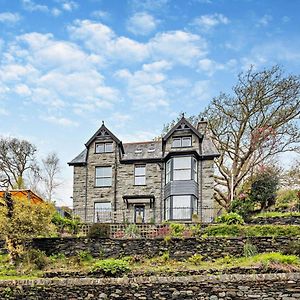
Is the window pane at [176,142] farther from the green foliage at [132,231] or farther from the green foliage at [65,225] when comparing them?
the green foliage at [132,231]

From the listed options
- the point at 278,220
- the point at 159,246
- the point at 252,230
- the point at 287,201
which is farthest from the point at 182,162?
the point at 159,246

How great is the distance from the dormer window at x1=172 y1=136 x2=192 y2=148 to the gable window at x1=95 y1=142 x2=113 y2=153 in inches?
162

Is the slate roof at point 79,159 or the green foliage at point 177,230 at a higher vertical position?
the slate roof at point 79,159

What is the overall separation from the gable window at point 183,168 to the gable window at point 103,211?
4221mm

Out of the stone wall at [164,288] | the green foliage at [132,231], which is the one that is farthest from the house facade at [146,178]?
the stone wall at [164,288]

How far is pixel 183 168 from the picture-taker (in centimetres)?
2667

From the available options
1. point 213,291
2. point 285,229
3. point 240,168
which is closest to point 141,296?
point 213,291

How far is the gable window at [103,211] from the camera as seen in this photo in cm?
2703

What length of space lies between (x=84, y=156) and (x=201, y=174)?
303 inches

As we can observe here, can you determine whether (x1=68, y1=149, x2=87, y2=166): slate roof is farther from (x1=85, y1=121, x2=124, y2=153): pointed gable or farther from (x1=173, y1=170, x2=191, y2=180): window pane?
(x1=173, y1=170, x2=191, y2=180): window pane

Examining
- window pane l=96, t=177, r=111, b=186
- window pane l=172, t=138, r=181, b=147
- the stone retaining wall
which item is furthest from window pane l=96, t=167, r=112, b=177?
the stone retaining wall

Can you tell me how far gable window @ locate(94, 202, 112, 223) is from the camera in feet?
88.7

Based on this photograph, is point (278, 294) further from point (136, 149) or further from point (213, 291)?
point (136, 149)

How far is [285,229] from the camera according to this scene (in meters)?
17.9
